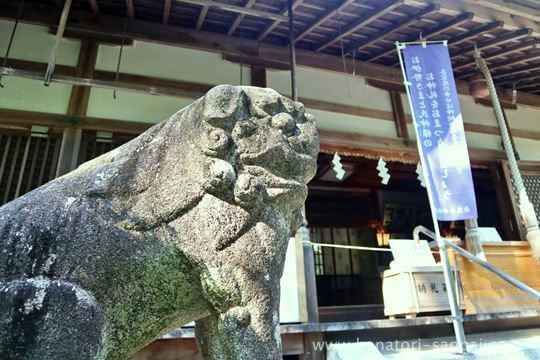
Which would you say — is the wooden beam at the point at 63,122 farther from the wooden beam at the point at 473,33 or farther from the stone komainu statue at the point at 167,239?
the wooden beam at the point at 473,33

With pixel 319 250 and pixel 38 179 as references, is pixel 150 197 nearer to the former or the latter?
pixel 38 179

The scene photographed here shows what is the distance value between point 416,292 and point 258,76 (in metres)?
3.71

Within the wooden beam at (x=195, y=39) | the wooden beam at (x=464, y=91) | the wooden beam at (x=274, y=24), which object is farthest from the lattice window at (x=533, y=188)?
the wooden beam at (x=274, y=24)

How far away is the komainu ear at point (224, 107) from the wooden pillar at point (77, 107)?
11.8 feet

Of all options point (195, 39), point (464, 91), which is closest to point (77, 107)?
point (195, 39)

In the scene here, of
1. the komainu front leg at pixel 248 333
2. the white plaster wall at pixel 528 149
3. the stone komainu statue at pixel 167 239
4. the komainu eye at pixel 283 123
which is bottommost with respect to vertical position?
the komainu front leg at pixel 248 333

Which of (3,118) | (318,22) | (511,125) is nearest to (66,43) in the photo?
(3,118)

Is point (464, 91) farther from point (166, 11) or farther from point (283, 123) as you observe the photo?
point (283, 123)

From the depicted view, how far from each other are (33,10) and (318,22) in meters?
3.68

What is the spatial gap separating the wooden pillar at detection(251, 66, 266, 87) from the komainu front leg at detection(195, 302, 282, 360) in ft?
15.5

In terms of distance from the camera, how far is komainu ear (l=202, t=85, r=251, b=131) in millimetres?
1471

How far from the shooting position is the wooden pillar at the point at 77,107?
14.5 ft

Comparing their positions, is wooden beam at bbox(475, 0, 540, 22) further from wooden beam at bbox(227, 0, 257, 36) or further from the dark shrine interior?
the dark shrine interior

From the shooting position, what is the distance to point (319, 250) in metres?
11.3
